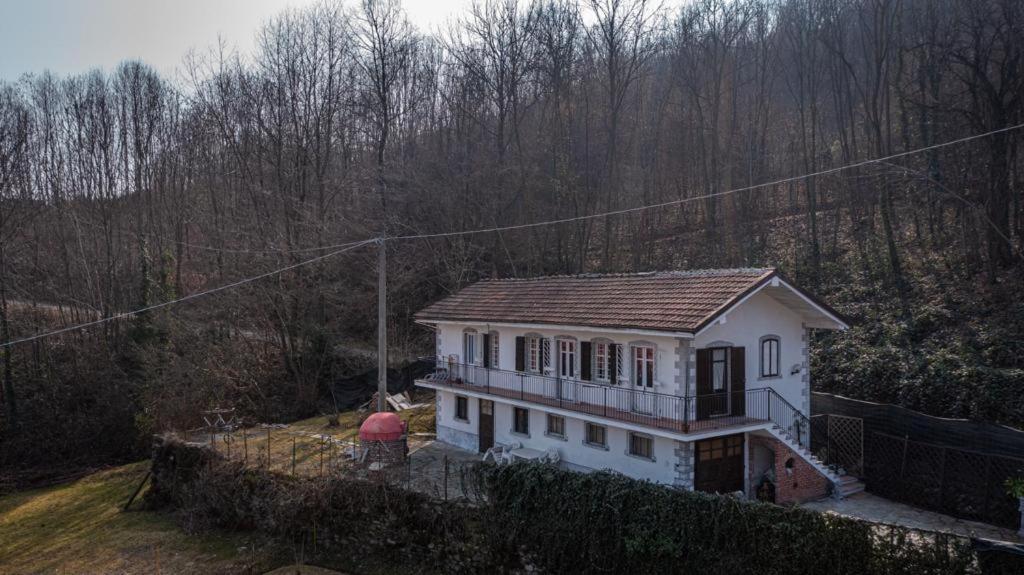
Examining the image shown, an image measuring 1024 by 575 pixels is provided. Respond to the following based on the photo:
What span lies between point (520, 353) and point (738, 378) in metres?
6.55

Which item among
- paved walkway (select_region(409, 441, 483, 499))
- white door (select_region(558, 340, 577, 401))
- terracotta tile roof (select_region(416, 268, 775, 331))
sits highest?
terracotta tile roof (select_region(416, 268, 775, 331))

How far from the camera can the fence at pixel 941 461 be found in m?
15.0

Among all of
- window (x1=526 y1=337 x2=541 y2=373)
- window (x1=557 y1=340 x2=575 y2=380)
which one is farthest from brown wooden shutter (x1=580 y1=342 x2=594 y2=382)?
window (x1=526 y1=337 x2=541 y2=373)

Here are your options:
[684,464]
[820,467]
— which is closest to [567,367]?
[684,464]

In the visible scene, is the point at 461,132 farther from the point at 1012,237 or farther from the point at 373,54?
the point at 1012,237

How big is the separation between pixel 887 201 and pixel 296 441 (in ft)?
84.4

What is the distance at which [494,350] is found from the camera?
21.4 m

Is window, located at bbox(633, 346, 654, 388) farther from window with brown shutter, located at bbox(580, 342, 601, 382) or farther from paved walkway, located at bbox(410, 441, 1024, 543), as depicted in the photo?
paved walkway, located at bbox(410, 441, 1024, 543)

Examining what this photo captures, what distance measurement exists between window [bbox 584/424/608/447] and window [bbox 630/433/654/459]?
0.82m

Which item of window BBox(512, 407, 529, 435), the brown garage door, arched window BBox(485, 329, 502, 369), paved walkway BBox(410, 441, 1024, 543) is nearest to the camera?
paved walkway BBox(410, 441, 1024, 543)

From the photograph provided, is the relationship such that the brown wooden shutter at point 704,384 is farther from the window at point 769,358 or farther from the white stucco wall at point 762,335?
the window at point 769,358

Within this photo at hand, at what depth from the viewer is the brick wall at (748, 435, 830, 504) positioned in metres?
16.5

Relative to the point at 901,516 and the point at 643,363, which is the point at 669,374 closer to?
the point at 643,363

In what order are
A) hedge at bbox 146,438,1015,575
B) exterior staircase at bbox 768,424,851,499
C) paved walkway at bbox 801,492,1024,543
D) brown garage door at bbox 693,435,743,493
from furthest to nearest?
1. exterior staircase at bbox 768,424,851,499
2. brown garage door at bbox 693,435,743,493
3. paved walkway at bbox 801,492,1024,543
4. hedge at bbox 146,438,1015,575
